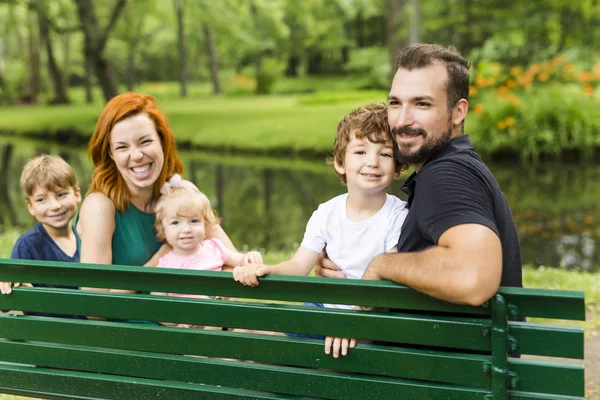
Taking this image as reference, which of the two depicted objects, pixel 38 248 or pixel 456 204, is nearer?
pixel 456 204

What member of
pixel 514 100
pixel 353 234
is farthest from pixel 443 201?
pixel 514 100

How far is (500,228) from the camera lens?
245cm

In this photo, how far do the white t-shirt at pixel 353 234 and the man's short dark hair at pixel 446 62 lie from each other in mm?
511

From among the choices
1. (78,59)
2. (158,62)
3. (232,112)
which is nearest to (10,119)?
(232,112)

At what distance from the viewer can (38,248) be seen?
12.1ft

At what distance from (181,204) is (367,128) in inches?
43.9

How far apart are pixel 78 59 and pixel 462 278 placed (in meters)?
59.9

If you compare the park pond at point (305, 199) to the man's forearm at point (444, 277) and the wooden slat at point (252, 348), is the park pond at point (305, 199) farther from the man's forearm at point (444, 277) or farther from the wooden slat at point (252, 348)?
the man's forearm at point (444, 277)

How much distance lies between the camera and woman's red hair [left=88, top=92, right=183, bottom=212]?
3453 mm

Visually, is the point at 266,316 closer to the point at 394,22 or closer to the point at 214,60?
the point at 394,22

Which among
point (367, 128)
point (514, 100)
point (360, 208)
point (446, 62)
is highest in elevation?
point (514, 100)

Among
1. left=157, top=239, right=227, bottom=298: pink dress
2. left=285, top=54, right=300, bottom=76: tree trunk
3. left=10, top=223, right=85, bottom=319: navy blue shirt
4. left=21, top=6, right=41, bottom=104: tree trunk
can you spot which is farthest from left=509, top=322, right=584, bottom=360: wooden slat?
left=285, top=54, right=300, bottom=76: tree trunk

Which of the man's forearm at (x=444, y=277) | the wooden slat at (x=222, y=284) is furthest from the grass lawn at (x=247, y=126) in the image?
the man's forearm at (x=444, y=277)

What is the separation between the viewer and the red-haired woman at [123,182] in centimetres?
339
